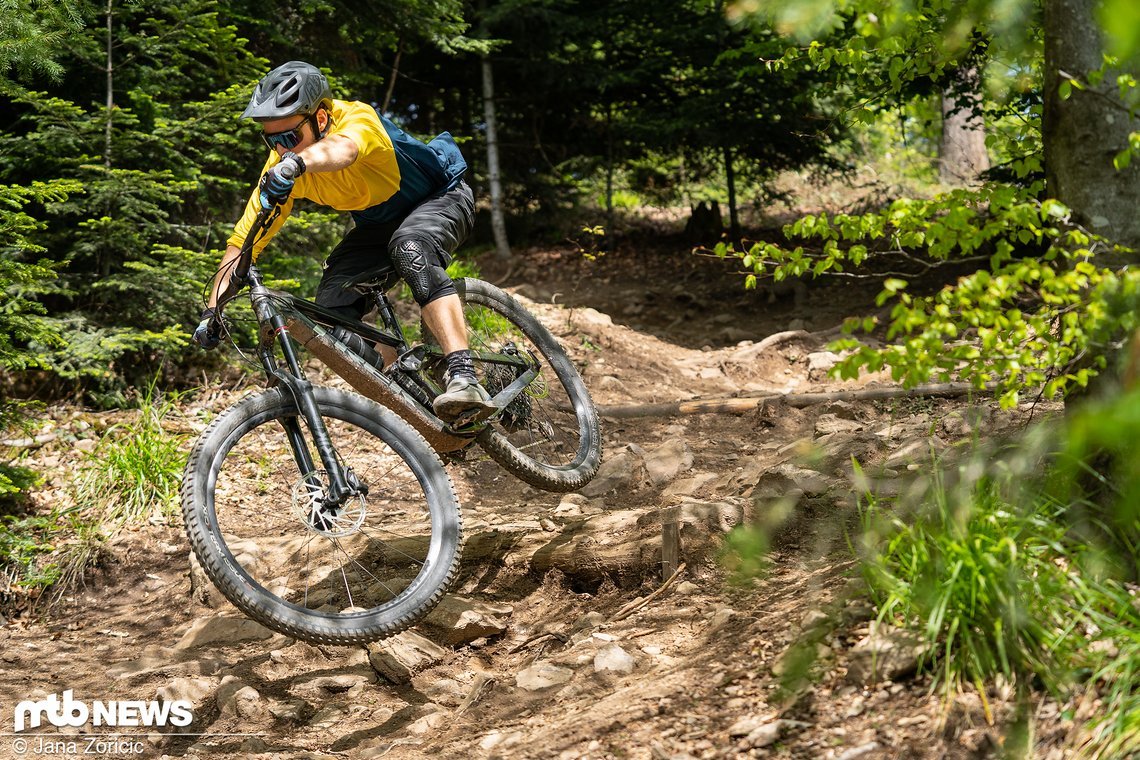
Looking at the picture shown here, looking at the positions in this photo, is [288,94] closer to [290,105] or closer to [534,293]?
[290,105]

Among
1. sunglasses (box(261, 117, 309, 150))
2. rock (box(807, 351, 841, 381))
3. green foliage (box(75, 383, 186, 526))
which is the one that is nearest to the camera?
sunglasses (box(261, 117, 309, 150))

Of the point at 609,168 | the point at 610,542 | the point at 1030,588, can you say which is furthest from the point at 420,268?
the point at 609,168

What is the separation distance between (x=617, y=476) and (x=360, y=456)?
5.36ft

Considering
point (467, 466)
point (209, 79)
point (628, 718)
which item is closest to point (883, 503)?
point (628, 718)

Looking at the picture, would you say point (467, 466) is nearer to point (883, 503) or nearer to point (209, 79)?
point (883, 503)

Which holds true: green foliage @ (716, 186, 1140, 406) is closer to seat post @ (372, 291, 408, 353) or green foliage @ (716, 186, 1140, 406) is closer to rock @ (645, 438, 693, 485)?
seat post @ (372, 291, 408, 353)

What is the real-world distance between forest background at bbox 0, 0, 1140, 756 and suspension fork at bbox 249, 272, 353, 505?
5.58 ft

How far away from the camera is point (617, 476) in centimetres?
528

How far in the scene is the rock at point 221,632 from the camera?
4391 mm

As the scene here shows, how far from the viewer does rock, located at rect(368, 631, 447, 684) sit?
12.4 feet

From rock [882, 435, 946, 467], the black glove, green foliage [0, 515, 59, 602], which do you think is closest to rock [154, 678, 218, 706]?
the black glove

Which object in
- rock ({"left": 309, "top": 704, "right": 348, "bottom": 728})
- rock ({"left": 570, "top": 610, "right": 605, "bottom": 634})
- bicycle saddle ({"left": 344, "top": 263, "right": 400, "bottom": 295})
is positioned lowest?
rock ({"left": 309, "top": 704, "right": 348, "bottom": 728})

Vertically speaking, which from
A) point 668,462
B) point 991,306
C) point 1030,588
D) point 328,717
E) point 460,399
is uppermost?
point 991,306

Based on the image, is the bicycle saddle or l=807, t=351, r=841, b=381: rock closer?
the bicycle saddle
